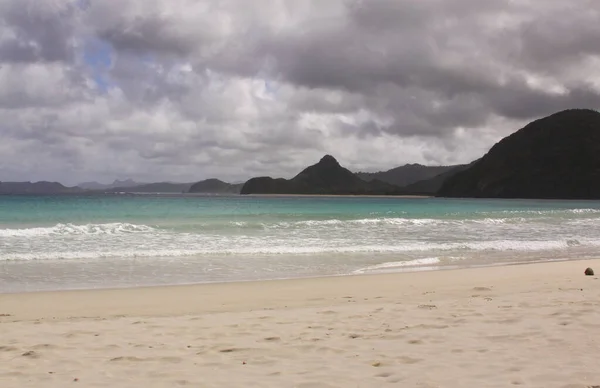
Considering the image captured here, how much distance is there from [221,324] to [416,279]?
6328mm

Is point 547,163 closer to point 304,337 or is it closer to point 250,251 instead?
point 250,251

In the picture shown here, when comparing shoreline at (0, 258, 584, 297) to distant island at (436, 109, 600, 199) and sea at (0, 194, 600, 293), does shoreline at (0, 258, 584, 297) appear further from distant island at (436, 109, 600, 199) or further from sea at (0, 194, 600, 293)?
distant island at (436, 109, 600, 199)

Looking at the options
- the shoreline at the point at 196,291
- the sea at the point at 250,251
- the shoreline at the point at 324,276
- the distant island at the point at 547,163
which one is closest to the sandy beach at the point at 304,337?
the shoreline at the point at 196,291

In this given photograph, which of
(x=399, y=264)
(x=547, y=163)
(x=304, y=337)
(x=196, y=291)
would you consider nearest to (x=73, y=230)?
(x=196, y=291)

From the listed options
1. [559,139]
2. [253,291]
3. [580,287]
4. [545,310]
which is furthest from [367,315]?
[559,139]

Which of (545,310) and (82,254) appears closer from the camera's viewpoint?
(545,310)

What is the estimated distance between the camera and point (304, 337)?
619 cm

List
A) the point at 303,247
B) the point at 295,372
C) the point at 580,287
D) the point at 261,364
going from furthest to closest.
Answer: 1. the point at 303,247
2. the point at 580,287
3. the point at 261,364
4. the point at 295,372

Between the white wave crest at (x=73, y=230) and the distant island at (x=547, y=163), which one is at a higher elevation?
the distant island at (x=547, y=163)

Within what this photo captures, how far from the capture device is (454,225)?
30.6m

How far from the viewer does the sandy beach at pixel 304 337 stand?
4.63 metres

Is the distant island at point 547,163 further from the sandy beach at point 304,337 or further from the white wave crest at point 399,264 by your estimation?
the sandy beach at point 304,337

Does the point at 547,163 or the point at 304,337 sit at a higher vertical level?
the point at 547,163

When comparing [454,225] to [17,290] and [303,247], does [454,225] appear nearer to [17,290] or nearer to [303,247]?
[303,247]
